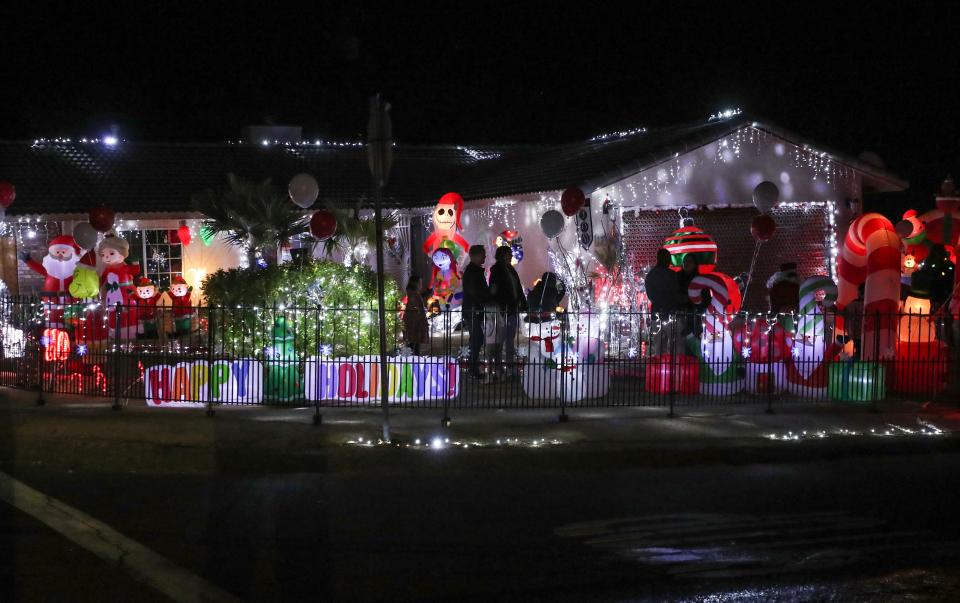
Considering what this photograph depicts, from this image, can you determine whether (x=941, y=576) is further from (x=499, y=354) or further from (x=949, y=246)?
(x=949, y=246)

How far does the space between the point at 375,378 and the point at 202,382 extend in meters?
1.87

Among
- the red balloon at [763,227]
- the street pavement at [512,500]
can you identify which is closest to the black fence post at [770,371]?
the street pavement at [512,500]

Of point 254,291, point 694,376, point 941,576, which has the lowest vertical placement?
point 941,576

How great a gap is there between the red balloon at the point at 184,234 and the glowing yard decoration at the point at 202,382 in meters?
10.6

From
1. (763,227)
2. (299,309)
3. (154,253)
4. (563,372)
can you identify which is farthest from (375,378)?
(154,253)

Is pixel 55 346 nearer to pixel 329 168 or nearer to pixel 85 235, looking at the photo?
pixel 85 235

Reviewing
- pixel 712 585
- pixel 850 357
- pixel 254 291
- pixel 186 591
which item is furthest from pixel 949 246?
pixel 186 591

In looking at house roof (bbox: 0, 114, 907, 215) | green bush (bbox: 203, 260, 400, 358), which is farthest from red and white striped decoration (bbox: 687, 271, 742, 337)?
green bush (bbox: 203, 260, 400, 358)

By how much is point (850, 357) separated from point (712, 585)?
22.0 feet

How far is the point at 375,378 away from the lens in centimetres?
1102

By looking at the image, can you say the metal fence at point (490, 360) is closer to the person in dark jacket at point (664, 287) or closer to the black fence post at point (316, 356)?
the black fence post at point (316, 356)

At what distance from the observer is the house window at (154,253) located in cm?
2155

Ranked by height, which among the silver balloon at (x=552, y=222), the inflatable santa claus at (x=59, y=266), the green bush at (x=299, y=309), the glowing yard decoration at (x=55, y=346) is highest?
the silver balloon at (x=552, y=222)

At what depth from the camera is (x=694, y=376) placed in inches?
457
